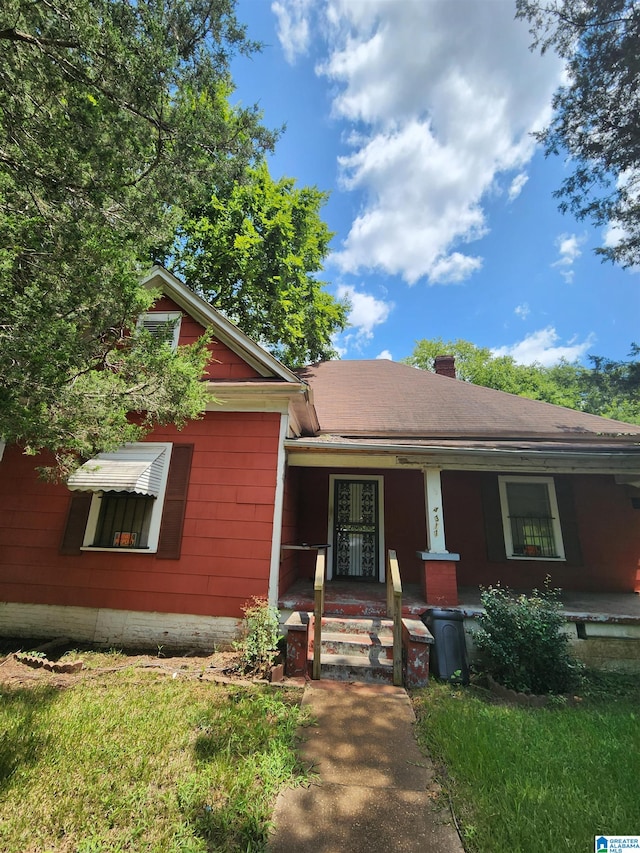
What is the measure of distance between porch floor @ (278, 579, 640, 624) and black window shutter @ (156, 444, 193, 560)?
182 centimetres

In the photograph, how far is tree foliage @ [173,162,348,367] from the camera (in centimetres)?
1116

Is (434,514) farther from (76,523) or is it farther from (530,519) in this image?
(76,523)

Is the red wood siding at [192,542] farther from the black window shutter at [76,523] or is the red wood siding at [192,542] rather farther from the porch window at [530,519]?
the porch window at [530,519]

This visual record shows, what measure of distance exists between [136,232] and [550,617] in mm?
6497

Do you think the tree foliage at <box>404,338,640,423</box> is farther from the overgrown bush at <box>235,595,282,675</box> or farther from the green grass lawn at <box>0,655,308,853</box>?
the green grass lawn at <box>0,655,308,853</box>

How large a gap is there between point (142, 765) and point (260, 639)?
201 centimetres

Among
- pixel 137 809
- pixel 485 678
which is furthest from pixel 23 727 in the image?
pixel 485 678

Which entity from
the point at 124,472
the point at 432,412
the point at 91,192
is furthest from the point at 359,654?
the point at 91,192

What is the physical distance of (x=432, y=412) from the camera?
8.24 m

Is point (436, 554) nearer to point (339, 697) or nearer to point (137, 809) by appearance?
point (339, 697)

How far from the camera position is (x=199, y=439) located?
583 cm

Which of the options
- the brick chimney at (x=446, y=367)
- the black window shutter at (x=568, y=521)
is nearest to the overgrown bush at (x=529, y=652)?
the black window shutter at (x=568, y=521)

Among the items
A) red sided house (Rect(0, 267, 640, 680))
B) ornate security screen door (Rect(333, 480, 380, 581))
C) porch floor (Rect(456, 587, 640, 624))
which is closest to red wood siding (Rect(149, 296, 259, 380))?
red sided house (Rect(0, 267, 640, 680))

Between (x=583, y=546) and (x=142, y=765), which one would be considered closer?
(x=142, y=765)
